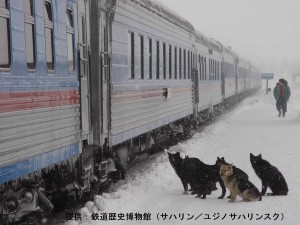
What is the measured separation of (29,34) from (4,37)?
1.99 ft

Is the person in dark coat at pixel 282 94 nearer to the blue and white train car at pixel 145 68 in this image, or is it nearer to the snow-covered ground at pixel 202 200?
the snow-covered ground at pixel 202 200

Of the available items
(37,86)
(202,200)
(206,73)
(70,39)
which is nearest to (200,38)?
(206,73)

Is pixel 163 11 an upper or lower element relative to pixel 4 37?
upper

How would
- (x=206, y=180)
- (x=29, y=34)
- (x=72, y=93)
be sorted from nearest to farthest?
(x=29, y=34), (x=72, y=93), (x=206, y=180)

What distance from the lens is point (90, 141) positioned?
7.96 meters

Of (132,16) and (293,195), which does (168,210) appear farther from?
(132,16)

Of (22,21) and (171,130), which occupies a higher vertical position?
(22,21)

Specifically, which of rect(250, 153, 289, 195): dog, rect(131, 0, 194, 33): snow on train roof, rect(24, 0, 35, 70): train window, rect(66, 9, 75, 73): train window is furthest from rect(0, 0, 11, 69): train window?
rect(131, 0, 194, 33): snow on train roof

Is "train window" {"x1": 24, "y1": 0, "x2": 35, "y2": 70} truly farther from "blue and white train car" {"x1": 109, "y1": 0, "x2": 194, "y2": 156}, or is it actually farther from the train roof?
the train roof

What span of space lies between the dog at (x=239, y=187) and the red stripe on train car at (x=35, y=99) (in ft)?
7.65

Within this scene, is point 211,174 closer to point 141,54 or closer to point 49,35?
point 49,35

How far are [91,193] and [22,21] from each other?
12.0 ft

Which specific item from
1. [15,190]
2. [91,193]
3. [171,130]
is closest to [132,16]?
[91,193]

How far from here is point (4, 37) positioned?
17.5 feet
